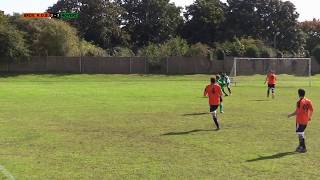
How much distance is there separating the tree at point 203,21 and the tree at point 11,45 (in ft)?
115

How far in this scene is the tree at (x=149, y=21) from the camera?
96.9m

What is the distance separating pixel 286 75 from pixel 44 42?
1248 inches

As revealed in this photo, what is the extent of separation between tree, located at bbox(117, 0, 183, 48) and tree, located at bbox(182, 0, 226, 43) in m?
3.03

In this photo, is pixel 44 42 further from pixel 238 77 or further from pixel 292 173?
pixel 292 173

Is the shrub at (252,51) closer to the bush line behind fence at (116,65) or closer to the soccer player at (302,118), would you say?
the bush line behind fence at (116,65)

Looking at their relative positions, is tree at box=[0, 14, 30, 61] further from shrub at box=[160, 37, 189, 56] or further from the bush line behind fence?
shrub at box=[160, 37, 189, 56]

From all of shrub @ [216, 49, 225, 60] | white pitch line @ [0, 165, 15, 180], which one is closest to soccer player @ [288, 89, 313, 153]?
white pitch line @ [0, 165, 15, 180]

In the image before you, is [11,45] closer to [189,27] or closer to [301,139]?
[189,27]

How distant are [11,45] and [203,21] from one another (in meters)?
37.3

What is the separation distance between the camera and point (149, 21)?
97.1 meters

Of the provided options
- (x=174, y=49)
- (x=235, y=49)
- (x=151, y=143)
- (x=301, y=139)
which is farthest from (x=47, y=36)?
(x=301, y=139)

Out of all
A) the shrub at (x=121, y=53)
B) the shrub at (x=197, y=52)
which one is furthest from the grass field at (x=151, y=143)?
the shrub at (x=121, y=53)

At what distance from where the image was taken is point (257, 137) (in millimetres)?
16766

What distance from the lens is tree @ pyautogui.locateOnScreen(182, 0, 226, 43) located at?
94438 millimetres
